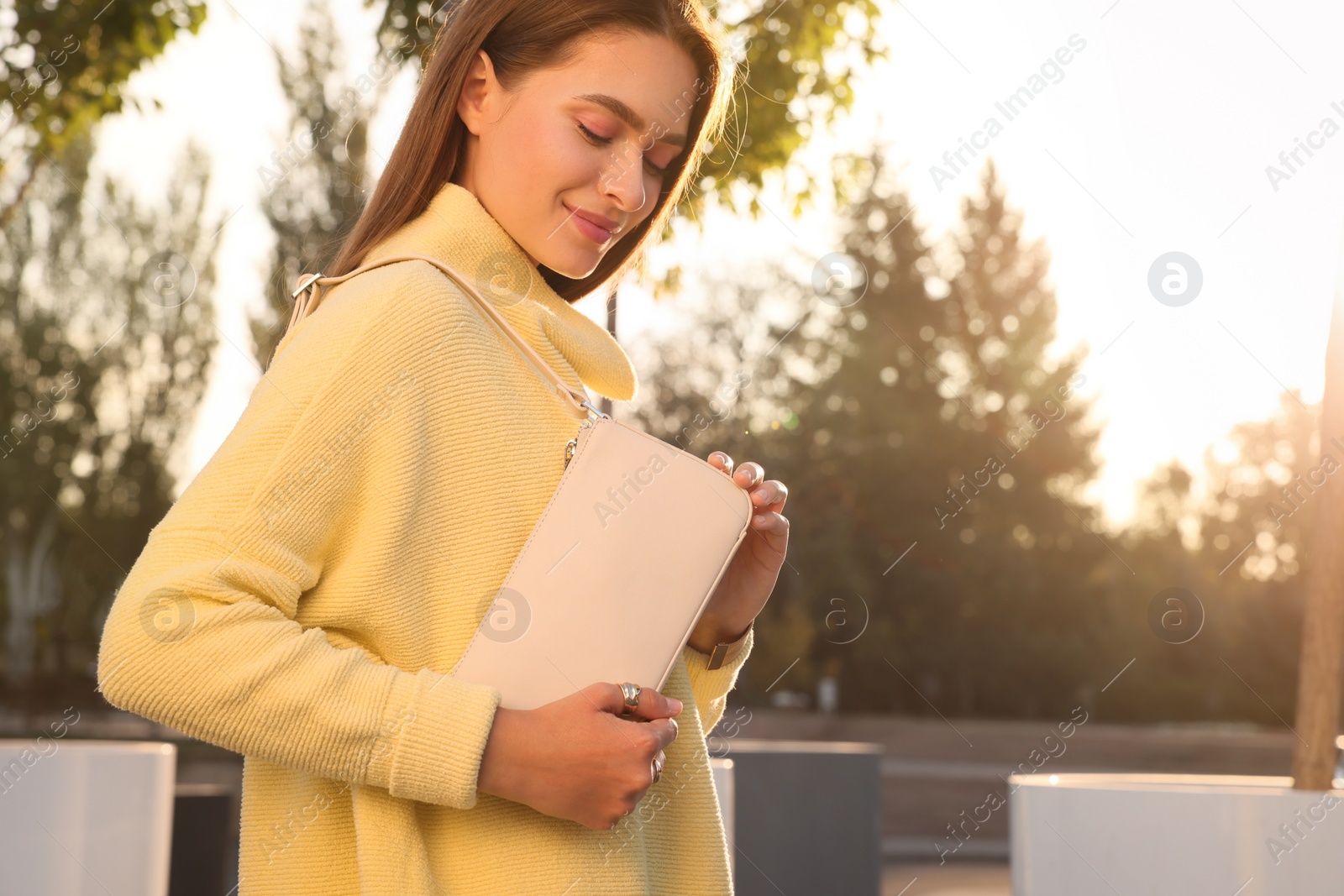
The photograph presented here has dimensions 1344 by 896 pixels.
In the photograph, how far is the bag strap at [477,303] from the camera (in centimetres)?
125

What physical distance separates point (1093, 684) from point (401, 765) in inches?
1063

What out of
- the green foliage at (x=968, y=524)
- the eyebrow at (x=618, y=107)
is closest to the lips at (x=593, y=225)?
the eyebrow at (x=618, y=107)

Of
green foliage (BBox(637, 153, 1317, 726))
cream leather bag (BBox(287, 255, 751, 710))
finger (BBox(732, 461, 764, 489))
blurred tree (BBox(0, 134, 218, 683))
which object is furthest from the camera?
green foliage (BBox(637, 153, 1317, 726))

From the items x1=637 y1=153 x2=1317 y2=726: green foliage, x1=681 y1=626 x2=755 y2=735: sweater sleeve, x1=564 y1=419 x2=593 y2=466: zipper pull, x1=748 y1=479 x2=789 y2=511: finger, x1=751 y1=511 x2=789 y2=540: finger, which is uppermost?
x1=564 y1=419 x2=593 y2=466: zipper pull

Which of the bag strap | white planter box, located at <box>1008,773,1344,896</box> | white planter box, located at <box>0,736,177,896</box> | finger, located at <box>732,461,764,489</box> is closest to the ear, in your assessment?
the bag strap

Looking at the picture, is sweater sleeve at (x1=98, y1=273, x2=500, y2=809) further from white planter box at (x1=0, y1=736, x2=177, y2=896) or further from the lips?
white planter box at (x1=0, y1=736, x2=177, y2=896)

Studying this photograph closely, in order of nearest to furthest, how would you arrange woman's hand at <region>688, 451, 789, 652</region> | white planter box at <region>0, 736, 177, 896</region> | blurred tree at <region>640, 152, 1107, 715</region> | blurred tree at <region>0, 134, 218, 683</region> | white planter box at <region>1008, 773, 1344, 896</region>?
1. woman's hand at <region>688, 451, 789, 652</region>
2. white planter box at <region>1008, 773, 1344, 896</region>
3. white planter box at <region>0, 736, 177, 896</region>
4. blurred tree at <region>0, 134, 218, 683</region>
5. blurred tree at <region>640, 152, 1107, 715</region>

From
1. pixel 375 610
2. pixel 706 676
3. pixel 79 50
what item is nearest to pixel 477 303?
pixel 375 610

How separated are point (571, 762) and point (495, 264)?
58cm

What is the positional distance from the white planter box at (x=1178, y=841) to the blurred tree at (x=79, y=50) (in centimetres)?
482

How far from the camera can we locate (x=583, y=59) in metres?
1.37

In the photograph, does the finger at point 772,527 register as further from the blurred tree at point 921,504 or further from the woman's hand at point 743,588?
the blurred tree at point 921,504

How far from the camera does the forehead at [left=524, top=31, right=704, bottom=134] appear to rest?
4.44 ft

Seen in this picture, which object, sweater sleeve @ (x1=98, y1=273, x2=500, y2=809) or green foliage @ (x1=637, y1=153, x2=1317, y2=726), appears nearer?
sweater sleeve @ (x1=98, y1=273, x2=500, y2=809)
